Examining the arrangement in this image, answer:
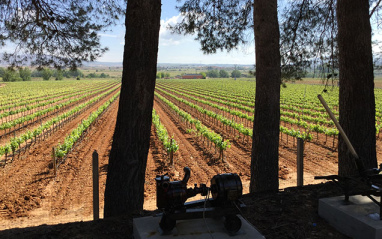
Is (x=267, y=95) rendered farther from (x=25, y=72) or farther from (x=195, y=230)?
(x=25, y=72)

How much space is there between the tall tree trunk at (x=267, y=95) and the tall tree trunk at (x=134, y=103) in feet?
6.02

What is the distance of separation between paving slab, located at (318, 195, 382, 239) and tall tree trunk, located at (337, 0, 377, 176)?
1.68m

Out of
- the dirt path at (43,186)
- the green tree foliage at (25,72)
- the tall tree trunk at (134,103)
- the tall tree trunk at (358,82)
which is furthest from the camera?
the dirt path at (43,186)

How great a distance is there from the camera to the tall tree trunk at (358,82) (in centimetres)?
475

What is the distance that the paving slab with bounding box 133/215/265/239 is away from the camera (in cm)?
248

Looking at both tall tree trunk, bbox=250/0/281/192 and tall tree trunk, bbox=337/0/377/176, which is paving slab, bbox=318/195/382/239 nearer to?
tall tree trunk, bbox=250/0/281/192

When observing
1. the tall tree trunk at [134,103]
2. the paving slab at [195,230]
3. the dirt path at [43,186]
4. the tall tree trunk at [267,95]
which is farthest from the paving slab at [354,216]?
the dirt path at [43,186]

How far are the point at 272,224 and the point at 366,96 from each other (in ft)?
8.89

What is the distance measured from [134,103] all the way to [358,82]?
3.37m

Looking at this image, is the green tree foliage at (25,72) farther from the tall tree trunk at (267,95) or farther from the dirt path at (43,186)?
the tall tree trunk at (267,95)

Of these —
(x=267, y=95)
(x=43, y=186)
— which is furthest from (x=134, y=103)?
(x=43, y=186)

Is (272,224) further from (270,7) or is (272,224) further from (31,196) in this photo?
(31,196)

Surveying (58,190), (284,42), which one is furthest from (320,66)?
(58,190)

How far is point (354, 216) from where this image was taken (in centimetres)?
288
